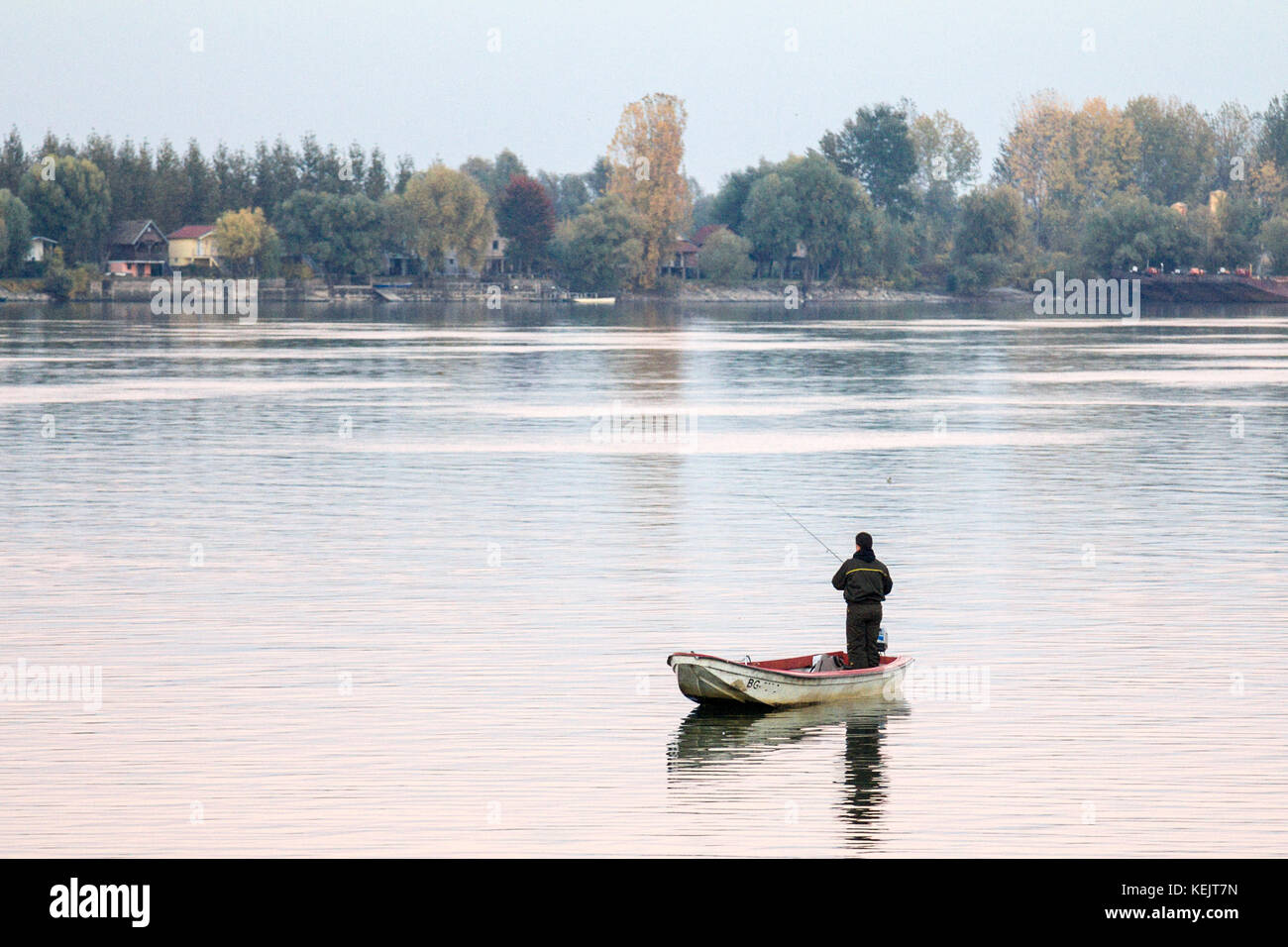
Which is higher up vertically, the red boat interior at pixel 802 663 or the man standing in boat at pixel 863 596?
Answer: the man standing in boat at pixel 863 596

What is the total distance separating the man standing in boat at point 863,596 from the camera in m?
22.2

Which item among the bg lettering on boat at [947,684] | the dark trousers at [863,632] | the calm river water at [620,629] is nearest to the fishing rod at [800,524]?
the calm river water at [620,629]

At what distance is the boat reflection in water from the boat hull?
0.20 metres

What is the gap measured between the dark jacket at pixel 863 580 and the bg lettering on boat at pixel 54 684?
9537 millimetres

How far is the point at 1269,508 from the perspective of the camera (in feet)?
139

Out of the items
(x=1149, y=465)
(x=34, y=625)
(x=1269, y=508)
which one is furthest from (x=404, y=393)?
(x=34, y=625)

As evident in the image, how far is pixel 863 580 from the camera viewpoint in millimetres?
22250

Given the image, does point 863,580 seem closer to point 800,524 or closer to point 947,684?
point 947,684

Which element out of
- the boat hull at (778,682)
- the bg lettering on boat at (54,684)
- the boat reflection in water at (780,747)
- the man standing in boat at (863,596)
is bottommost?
the boat reflection in water at (780,747)
